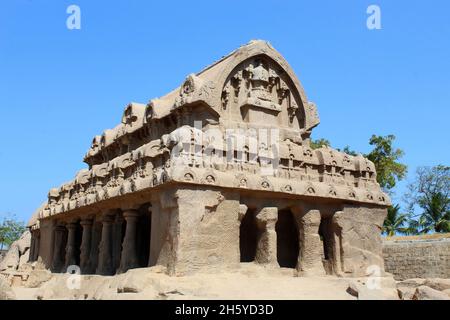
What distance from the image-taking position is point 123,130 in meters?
18.9

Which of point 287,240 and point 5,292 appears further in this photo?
point 287,240

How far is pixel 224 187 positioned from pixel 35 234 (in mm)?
16039

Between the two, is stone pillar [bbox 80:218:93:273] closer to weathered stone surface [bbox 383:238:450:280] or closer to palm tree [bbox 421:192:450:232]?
weathered stone surface [bbox 383:238:450:280]

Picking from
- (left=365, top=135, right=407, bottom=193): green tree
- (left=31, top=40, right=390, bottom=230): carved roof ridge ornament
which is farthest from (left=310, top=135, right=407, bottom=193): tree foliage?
(left=31, top=40, right=390, bottom=230): carved roof ridge ornament

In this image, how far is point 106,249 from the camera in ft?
51.0

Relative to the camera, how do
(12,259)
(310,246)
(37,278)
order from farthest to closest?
(12,259)
(37,278)
(310,246)

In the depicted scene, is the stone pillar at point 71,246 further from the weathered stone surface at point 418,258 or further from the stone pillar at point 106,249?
the weathered stone surface at point 418,258

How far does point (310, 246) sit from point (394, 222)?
20.8 m

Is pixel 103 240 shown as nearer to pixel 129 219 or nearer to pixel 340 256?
pixel 129 219

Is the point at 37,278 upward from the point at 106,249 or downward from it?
downward

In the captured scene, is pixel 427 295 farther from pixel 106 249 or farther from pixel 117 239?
pixel 106 249

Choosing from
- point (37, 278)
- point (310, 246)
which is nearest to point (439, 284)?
point (310, 246)

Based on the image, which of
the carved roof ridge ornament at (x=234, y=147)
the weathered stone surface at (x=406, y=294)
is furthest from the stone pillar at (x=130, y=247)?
the weathered stone surface at (x=406, y=294)
